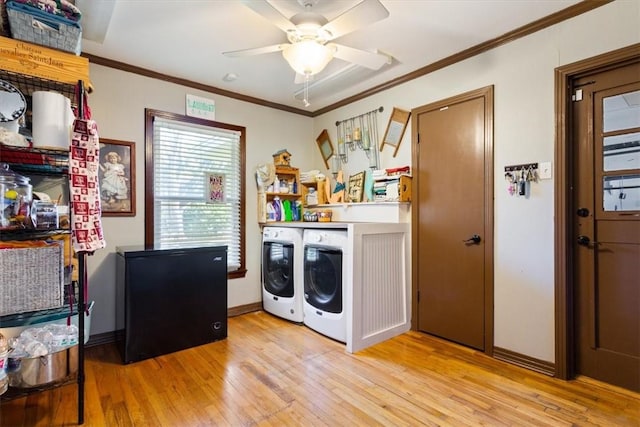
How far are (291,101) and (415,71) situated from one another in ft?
4.90

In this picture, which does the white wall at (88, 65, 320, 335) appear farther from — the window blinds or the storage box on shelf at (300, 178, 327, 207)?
the storage box on shelf at (300, 178, 327, 207)

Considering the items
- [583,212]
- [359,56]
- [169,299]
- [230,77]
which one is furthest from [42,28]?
[583,212]

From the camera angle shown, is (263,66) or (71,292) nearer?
(71,292)

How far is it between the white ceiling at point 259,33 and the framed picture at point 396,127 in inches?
14.5

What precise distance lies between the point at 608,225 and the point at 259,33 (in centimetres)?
272

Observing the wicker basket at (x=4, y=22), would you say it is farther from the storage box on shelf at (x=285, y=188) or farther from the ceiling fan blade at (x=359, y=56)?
the storage box on shelf at (x=285, y=188)

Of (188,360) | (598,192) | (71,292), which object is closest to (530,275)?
(598,192)

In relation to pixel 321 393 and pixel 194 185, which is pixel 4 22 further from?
pixel 321 393

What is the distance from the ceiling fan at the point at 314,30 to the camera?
63.5 inches

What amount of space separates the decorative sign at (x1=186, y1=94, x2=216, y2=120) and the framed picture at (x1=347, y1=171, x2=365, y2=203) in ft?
5.39

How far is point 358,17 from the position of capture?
1.67 m

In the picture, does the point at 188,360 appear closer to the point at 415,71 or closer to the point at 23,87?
the point at 23,87

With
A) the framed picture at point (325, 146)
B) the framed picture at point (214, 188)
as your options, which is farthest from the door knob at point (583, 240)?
the framed picture at point (214, 188)

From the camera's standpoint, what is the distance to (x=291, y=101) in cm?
380
